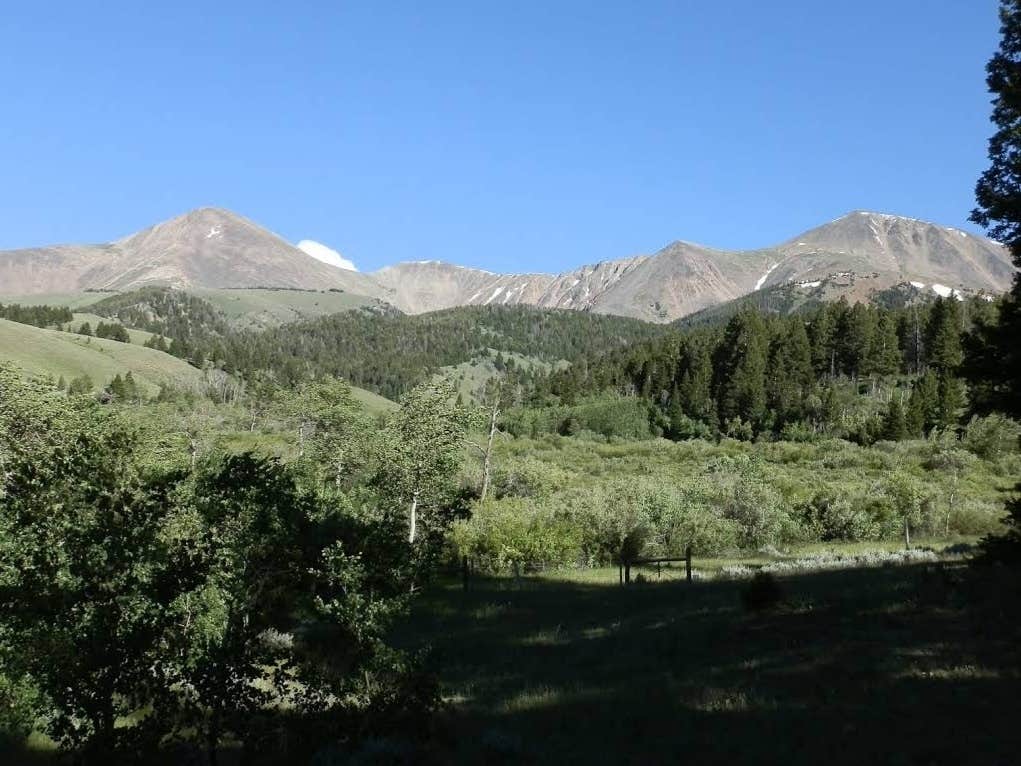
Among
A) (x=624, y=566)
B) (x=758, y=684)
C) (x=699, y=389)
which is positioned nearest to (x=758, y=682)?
(x=758, y=684)

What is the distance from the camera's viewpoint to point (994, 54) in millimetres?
18375

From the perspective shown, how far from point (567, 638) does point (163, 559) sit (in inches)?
492

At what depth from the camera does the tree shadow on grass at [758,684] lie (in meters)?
9.52

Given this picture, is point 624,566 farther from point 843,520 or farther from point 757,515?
point 843,520

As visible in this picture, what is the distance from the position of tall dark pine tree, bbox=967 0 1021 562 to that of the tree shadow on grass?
433cm

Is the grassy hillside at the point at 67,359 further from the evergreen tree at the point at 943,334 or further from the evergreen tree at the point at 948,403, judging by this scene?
the evergreen tree at the point at 943,334

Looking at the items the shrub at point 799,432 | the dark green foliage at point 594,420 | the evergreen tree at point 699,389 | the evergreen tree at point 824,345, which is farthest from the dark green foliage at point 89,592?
the evergreen tree at point 824,345

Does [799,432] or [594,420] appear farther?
[594,420]

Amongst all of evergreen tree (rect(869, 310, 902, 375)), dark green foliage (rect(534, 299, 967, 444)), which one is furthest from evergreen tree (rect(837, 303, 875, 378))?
evergreen tree (rect(869, 310, 902, 375))

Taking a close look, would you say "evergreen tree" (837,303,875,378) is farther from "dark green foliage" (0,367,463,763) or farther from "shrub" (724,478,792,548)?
"dark green foliage" (0,367,463,763)

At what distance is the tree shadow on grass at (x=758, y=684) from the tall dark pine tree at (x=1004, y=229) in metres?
4.33

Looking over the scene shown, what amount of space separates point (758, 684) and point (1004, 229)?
13603 millimetres

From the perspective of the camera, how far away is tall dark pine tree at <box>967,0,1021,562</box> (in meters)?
16.8

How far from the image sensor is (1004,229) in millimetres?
18234
